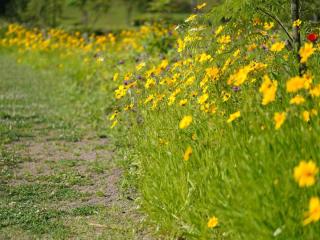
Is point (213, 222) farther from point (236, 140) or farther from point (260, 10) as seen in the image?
point (260, 10)

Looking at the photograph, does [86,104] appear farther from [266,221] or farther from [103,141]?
[266,221]

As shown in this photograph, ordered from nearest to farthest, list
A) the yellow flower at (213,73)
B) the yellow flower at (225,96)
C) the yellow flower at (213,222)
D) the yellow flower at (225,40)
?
the yellow flower at (213,222)
the yellow flower at (225,96)
the yellow flower at (213,73)
the yellow flower at (225,40)

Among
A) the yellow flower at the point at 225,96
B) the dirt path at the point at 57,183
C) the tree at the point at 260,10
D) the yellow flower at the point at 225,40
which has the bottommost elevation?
the dirt path at the point at 57,183

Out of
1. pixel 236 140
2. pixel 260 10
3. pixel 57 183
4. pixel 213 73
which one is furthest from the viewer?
pixel 57 183

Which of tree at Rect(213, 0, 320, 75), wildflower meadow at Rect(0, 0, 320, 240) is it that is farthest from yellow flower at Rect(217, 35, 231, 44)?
tree at Rect(213, 0, 320, 75)

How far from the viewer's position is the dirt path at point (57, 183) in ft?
14.5

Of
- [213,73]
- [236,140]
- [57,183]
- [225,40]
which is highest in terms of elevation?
[225,40]

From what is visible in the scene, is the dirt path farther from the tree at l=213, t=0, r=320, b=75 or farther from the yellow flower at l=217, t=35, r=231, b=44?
the tree at l=213, t=0, r=320, b=75

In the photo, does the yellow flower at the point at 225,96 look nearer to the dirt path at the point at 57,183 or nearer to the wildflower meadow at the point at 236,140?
the wildflower meadow at the point at 236,140

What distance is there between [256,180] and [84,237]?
1.64 m

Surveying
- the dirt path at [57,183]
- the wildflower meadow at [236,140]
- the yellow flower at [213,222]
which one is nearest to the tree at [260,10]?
the wildflower meadow at [236,140]

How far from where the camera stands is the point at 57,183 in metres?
5.69

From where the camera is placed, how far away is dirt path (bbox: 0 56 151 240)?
441 centimetres

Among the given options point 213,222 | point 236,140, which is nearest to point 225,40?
point 236,140
